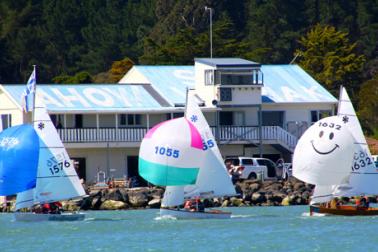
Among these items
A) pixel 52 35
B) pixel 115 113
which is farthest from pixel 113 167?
pixel 52 35

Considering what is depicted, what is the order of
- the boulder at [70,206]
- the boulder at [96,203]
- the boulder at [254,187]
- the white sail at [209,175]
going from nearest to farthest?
the white sail at [209,175], the boulder at [70,206], the boulder at [96,203], the boulder at [254,187]

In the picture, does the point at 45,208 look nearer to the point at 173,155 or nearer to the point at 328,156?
the point at 173,155

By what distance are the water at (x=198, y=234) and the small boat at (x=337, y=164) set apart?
34.4 inches

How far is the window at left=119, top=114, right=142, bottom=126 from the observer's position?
242ft

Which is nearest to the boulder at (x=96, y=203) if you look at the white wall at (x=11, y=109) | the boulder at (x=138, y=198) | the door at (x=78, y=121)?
the boulder at (x=138, y=198)

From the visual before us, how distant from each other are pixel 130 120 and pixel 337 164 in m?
19.9

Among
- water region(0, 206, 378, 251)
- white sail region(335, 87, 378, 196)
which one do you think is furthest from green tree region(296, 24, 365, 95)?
white sail region(335, 87, 378, 196)

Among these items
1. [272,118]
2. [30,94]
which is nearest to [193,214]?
[30,94]

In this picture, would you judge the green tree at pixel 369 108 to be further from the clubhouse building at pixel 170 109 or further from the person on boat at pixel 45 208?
the person on boat at pixel 45 208

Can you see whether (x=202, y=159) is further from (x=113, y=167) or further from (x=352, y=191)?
(x=113, y=167)

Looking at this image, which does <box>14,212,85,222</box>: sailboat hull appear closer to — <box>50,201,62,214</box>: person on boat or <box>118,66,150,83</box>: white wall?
<box>50,201,62,214</box>: person on boat

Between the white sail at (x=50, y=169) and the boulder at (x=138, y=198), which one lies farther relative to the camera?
the boulder at (x=138, y=198)

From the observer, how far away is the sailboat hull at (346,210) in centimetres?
5575

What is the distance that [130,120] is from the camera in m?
74.0
